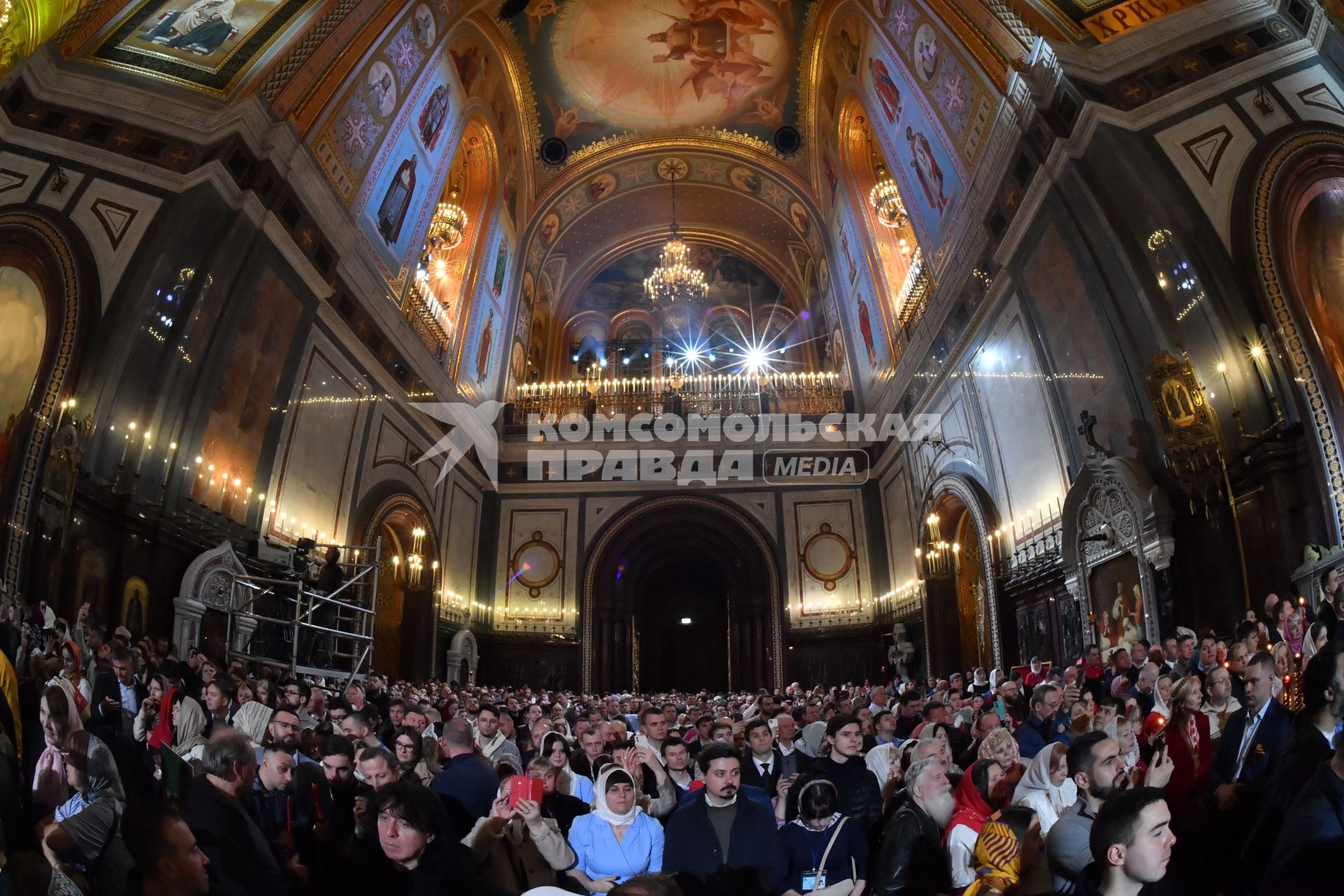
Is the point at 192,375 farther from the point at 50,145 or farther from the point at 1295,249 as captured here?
the point at 1295,249

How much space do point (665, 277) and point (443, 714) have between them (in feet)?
48.0

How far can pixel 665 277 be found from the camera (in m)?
22.6

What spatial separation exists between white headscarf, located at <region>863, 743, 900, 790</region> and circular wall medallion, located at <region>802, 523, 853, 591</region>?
17.9 m

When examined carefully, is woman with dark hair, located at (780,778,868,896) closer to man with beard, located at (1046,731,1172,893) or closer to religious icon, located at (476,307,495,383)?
man with beard, located at (1046,731,1172,893)

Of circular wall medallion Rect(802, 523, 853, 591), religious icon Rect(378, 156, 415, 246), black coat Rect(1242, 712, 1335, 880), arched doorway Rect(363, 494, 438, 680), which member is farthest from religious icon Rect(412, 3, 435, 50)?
black coat Rect(1242, 712, 1335, 880)

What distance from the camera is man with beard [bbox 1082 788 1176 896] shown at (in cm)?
233

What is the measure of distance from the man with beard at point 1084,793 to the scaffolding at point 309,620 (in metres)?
11.1

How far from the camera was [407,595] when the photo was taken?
19.0m

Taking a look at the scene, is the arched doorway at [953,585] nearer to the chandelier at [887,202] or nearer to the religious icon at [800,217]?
the chandelier at [887,202]

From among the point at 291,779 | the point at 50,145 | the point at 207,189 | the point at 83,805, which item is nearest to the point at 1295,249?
the point at 291,779

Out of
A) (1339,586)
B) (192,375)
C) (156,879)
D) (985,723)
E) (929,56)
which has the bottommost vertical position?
(156,879)

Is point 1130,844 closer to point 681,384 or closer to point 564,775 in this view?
point 564,775

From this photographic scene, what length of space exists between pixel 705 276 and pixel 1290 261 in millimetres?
19446

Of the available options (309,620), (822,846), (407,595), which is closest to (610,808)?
(822,846)
